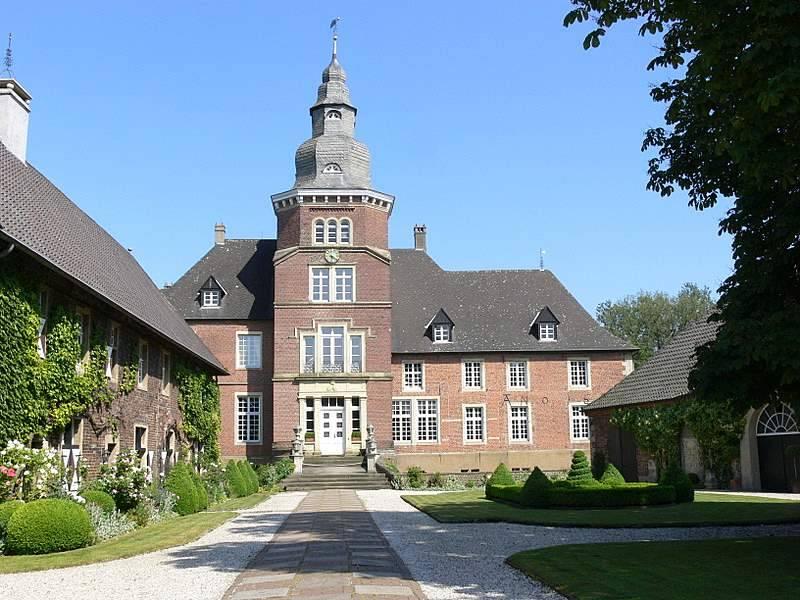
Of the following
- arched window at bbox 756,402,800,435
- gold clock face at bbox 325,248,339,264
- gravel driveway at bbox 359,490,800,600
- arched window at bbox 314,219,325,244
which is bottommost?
gravel driveway at bbox 359,490,800,600

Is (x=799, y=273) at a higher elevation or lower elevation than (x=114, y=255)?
lower

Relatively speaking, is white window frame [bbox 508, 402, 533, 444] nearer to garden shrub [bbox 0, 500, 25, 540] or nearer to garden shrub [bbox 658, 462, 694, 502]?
garden shrub [bbox 658, 462, 694, 502]

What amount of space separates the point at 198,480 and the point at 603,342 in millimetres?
24555

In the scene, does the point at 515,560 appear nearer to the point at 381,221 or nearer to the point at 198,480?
the point at 198,480

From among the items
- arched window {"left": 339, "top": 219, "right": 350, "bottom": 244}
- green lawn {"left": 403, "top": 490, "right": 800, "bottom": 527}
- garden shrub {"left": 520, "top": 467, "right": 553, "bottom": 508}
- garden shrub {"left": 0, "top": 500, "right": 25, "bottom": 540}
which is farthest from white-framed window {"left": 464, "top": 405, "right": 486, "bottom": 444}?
garden shrub {"left": 0, "top": 500, "right": 25, "bottom": 540}

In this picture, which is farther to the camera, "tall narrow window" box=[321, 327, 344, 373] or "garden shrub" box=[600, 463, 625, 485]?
"tall narrow window" box=[321, 327, 344, 373]

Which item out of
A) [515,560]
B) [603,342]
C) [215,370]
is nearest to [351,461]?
[215,370]

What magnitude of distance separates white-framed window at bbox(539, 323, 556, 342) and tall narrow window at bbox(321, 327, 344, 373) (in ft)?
33.0

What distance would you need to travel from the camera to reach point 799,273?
12.4 m

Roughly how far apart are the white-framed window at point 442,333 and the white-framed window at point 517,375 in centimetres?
323

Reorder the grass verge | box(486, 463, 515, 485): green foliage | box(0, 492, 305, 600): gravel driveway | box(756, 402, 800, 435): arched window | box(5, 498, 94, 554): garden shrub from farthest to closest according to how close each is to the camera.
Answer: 1. box(756, 402, 800, 435): arched window
2. box(486, 463, 515, 485): green foliage
3. box(5, 498, 94, 554): garden shrub
4. the grass verge
5. box(0, 492, 305, 600): gravel driveway

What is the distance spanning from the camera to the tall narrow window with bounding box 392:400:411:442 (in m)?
41.1

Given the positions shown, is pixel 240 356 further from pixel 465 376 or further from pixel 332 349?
pixel 465 376

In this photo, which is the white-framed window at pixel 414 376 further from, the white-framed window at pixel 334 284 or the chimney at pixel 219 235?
the chimney at pixel 219 235
